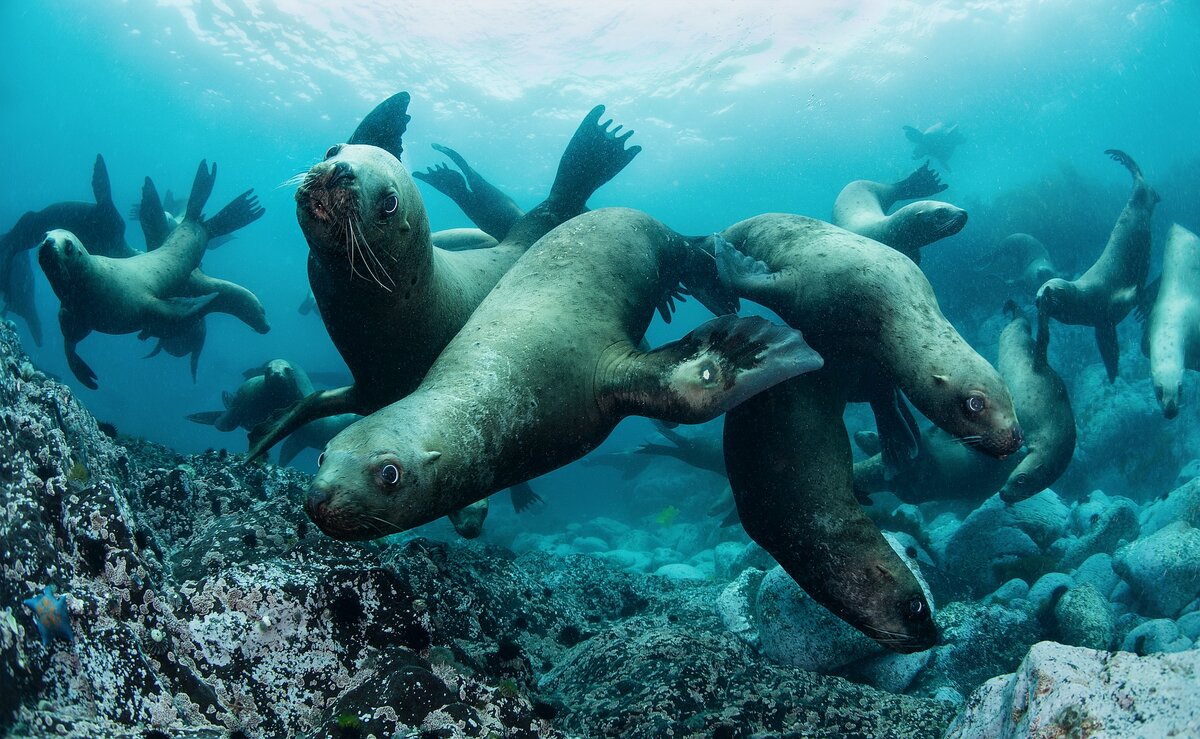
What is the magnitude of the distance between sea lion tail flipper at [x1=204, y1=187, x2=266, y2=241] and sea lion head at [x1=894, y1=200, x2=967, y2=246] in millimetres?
10191

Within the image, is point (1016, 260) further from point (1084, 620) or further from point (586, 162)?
point (586, 162)

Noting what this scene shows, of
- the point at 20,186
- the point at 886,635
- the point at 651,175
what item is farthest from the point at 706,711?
the point at 20,186

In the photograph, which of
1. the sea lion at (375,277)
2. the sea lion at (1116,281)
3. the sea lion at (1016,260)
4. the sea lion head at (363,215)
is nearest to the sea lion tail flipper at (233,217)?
the sea lion at (375,277)

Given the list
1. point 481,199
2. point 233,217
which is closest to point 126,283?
point 233,217

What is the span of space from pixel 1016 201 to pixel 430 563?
23666 millimetres

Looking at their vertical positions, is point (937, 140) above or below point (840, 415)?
above

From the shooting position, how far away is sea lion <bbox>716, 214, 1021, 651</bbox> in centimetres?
361

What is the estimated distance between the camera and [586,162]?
23.4 feet

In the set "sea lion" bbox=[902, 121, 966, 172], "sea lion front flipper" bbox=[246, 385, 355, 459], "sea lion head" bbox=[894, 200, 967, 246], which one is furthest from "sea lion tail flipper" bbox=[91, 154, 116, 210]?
"sea lion" bbox=[902, 121, 966, 172]

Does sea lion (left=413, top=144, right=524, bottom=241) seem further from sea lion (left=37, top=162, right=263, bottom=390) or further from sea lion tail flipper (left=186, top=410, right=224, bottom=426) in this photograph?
sea lion tail flipper (left=186, top=410, right=224, bottom=426)

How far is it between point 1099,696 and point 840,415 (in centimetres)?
275

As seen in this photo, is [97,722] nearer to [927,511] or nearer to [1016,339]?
[1016,339]

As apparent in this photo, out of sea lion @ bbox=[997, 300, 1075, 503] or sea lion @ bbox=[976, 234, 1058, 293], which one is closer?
sea lion @ bbox=[997, 300, 1075, 503]

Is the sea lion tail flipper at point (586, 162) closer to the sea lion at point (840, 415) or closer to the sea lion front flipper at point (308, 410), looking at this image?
the sea lion at point (840, 415)
